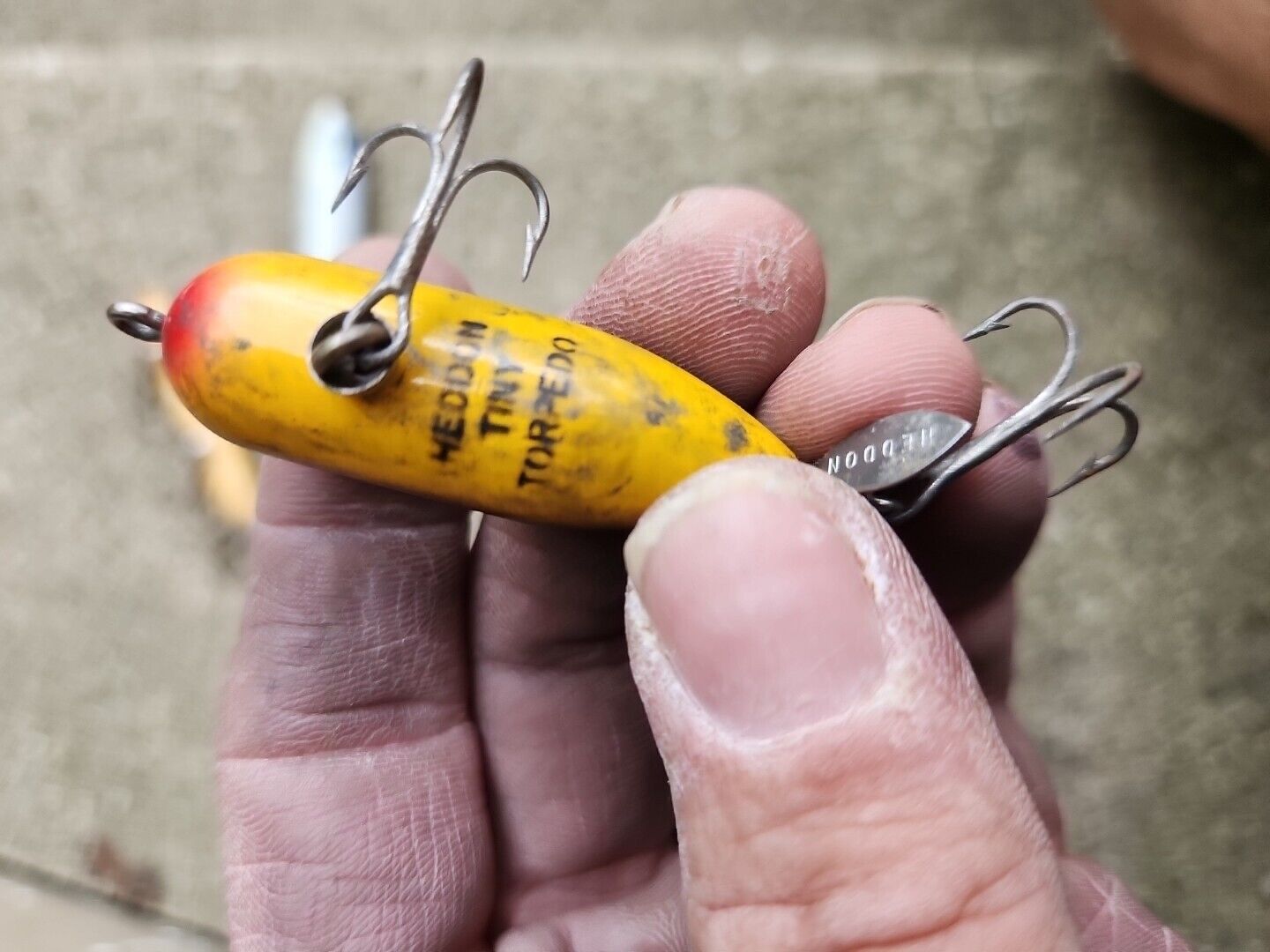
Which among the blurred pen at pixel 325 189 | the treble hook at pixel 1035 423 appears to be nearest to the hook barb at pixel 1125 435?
the treble hook at pixel 1035 423

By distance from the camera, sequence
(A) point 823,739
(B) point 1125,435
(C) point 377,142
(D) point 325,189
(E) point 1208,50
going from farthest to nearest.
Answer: (D) point 325,189 → (E) point 1208,50 → (B) point 1125,435 → (C) point 377,142 → (A) point 823,739

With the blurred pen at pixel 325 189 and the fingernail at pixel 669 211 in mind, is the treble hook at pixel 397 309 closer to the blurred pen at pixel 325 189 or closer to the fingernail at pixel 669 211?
the fingernail at pixel 669 211

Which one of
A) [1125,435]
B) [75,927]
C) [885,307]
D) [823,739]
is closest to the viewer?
[823,739]

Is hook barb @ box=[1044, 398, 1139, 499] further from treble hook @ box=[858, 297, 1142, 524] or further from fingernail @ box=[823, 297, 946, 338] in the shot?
fingernail @ box=[823, 297, 946, 338]

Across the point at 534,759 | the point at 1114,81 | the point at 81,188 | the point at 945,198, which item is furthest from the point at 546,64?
the point at 534,759

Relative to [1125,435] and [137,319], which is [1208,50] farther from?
[137,319]

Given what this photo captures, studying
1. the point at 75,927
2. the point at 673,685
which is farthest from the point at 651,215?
the point at 75,927
